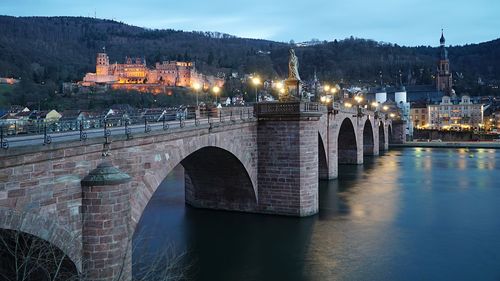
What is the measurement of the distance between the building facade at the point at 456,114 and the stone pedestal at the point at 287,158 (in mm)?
102256

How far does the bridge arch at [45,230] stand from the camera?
9.91 metres

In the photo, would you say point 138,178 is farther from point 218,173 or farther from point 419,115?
point 419,115

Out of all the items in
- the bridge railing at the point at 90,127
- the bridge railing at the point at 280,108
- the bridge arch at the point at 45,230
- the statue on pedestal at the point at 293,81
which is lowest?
the bridge arch at the point at 45,230

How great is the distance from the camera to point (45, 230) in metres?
10.9

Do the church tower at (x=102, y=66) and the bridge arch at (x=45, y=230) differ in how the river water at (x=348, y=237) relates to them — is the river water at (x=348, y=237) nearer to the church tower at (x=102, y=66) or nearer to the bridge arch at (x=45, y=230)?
the bridge arch at (x=45, y=230)

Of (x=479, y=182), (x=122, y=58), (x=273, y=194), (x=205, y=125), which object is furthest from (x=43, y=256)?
→ (x=122, y=58)

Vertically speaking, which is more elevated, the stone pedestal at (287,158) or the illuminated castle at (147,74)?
the illuminated castle at (147,74)

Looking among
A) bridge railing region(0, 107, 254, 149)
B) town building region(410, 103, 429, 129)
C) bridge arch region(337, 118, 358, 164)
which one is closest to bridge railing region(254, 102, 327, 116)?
bridge railing region(0, 107, 254, 149)

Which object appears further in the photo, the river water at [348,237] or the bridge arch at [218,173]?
the bridge arch at [218,173]

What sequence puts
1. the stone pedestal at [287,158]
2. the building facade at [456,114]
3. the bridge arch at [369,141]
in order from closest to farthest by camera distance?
the stone pedestal at [287,158] < the bridge arch at [369,141] < the building facade at [456,114]

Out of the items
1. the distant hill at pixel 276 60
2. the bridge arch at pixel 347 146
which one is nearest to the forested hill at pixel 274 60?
the distant hill at pixel 276 60

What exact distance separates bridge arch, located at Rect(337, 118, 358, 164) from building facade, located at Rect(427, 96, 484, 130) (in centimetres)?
7622

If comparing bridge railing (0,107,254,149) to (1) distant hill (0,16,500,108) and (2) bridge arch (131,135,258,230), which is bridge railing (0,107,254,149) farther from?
(1) distant hill (0,16,500,108)

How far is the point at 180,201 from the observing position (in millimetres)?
29188
